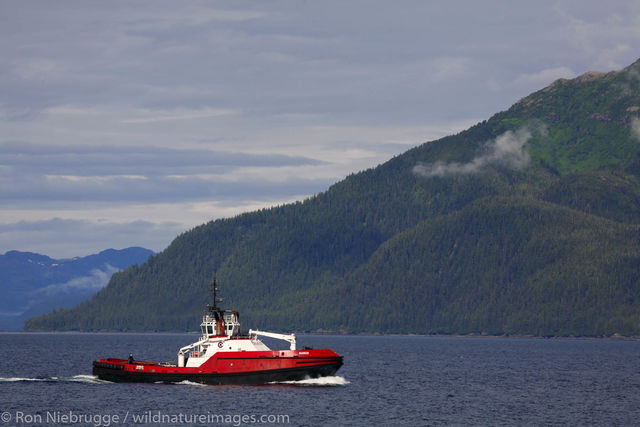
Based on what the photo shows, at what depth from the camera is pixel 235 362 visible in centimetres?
13938

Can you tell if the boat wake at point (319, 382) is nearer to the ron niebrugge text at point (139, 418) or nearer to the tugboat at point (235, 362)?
the tugboat at point (235, 362)

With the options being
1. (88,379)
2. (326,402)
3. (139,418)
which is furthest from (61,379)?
(326,402)

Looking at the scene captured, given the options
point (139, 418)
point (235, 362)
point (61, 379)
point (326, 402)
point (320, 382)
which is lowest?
point (139, 418)

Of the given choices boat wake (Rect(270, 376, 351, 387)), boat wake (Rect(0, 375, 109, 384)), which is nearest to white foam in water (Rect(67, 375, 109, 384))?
boat wake (Rect(0, 375, 109, 384))

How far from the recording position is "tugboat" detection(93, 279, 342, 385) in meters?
139

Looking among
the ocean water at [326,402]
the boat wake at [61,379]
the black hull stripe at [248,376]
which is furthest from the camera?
the boat wake at [61,379]

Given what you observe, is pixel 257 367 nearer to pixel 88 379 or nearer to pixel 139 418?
pixel 139 418

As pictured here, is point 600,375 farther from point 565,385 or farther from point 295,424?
point 295,424

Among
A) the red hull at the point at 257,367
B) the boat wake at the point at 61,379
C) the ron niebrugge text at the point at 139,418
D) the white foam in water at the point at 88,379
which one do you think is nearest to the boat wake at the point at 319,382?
the red hull at the point at 257,367

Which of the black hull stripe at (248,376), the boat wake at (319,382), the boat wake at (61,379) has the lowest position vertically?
the boat wake at (61,379)

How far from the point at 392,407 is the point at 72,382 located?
183ft

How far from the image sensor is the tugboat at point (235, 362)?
139250 millimetres

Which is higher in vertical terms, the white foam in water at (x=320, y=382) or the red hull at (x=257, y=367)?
the red hull at (x=257, y=367)

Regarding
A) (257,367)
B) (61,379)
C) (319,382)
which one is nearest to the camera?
(257,367)
